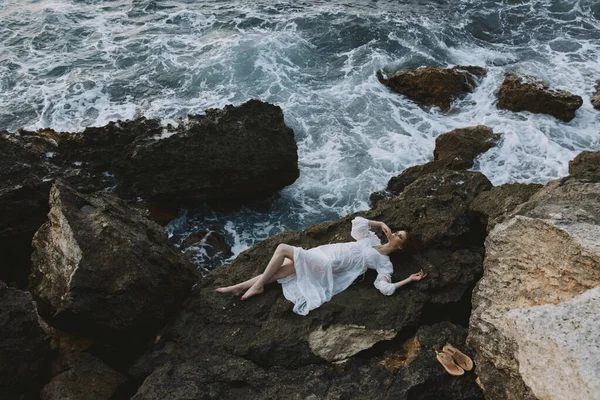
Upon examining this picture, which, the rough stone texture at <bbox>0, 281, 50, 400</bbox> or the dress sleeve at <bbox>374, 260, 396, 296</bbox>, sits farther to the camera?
the dress sleeve at <bbox>374, 260, 396, 296</bbox>

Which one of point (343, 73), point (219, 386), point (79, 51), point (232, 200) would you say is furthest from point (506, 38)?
point (219, 386)

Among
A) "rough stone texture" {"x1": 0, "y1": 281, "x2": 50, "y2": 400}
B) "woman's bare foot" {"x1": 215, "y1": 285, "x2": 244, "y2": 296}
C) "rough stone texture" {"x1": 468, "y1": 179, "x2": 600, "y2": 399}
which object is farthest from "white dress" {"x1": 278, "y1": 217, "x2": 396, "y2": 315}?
"rough stone texture" {"x1": 0, "y1": 281, "x2": 50, "y2": 400}

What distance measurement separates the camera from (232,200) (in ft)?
35.1

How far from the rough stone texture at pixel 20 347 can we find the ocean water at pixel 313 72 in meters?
3.54

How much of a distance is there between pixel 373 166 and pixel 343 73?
5.20m

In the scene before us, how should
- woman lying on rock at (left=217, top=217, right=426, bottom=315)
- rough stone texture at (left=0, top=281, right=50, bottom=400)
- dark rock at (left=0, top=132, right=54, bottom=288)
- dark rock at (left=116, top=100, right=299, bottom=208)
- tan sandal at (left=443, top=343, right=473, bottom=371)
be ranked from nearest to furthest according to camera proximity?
1. tan sandal at (left=443, top=343, right=473, bottom=371)
2. rough stone texture at (left=0, top=281, right=50, bottom=400)
3. woman lying on rock at (left=217, top=217, right=426, bottom=315)
4. dark rock at (left=0, top=132, right=54, bottom=288)
5. dark rock at (left=116, top=100, right=299, bottom=208)

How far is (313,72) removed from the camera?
16203mm

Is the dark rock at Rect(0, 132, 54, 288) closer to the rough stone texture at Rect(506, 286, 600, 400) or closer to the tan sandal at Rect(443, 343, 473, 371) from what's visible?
the tan sandal at Rect(443, 343, 473, 371)

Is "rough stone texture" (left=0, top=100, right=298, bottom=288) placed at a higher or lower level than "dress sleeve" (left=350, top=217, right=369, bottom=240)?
lower

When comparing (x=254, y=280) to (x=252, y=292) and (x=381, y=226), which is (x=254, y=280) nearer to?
(x=252, y=292)

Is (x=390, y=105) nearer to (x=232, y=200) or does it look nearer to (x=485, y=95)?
(x=485, y=95)

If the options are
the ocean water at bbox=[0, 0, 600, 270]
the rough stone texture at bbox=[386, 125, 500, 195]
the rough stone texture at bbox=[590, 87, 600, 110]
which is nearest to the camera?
the rough stone texture at bbox=[386, 125, 500, 195]

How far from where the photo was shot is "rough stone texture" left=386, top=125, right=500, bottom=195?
11.0 meters

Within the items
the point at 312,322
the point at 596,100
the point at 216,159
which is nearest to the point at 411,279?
the point at 312,322
